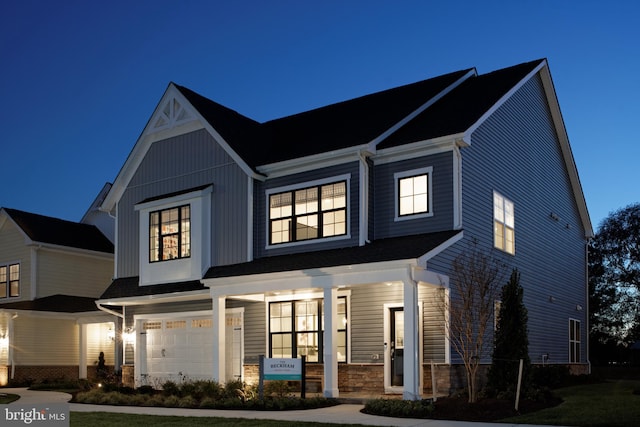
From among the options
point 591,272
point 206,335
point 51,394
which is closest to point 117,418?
point 206,335

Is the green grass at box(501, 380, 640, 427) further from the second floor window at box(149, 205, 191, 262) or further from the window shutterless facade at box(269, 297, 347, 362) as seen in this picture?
the second floor window at box(149, 205, 191, 262)

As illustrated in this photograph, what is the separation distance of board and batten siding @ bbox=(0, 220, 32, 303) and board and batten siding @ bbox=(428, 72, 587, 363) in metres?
22.1

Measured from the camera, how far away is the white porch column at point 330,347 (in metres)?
18.4

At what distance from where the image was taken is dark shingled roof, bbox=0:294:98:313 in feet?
106

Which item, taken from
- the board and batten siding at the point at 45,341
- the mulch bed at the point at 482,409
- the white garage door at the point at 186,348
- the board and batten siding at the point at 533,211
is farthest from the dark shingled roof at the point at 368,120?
the board and batten siding at the point at 45,341

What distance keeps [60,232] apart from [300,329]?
744 inches

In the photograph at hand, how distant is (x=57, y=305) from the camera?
33188 millimetres

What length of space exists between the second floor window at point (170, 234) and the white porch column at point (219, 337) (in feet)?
10.2

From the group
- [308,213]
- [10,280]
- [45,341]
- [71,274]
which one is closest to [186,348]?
[308,213]

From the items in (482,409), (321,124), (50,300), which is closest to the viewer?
(482,409)

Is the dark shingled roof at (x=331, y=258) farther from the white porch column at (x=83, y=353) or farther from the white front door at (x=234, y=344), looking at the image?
the white porch column at (x=83, y=353)

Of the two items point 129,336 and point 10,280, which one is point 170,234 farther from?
point 10,280

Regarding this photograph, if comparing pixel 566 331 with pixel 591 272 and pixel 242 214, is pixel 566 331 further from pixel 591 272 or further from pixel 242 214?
pixel 591 272

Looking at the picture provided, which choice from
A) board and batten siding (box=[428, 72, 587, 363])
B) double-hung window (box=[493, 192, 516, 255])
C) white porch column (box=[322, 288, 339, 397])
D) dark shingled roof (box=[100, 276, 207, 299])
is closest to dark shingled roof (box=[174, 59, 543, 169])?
board and batten siding (box=[428, 72, 587, 363])
